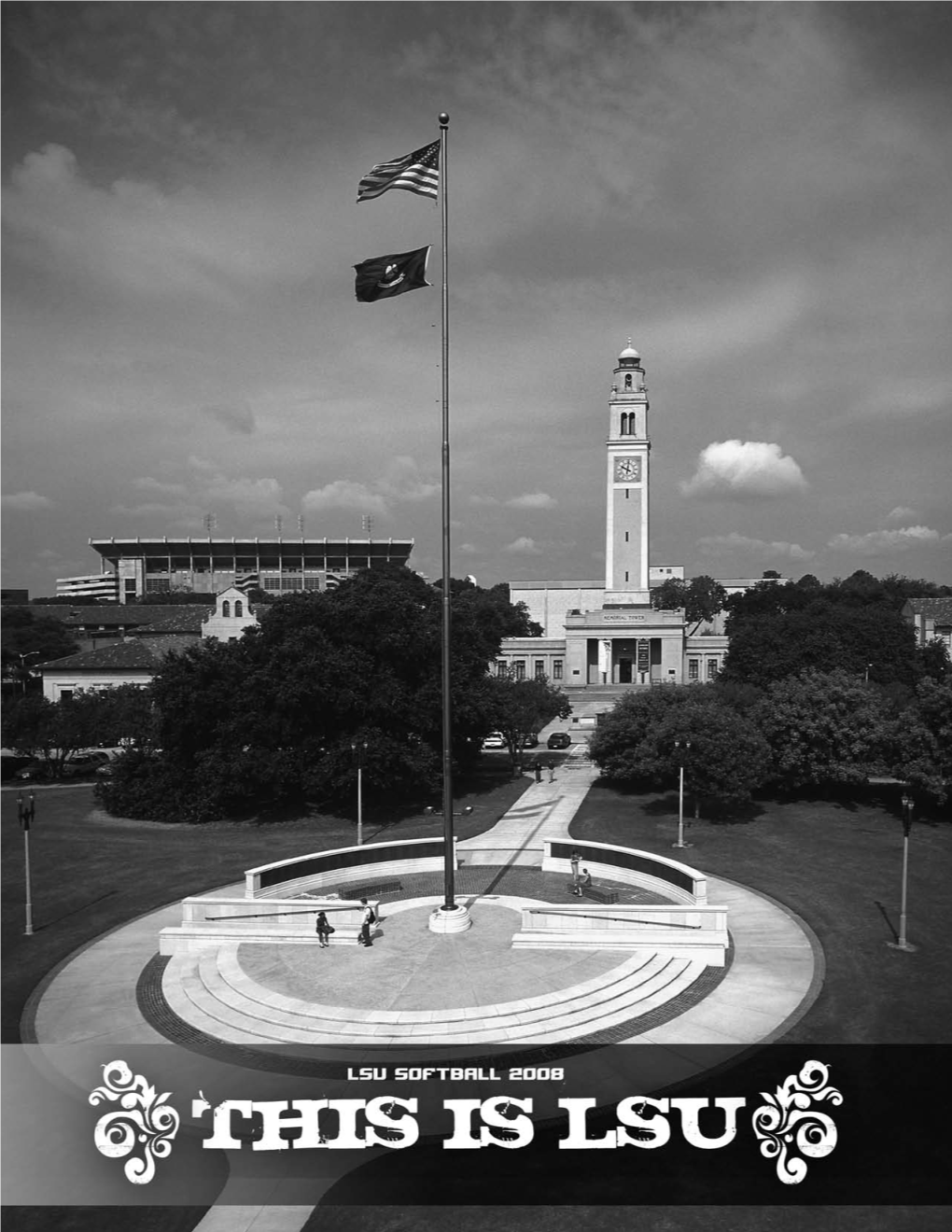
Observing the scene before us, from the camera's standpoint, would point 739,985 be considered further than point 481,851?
No

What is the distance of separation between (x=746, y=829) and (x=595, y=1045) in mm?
19634

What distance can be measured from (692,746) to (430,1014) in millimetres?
19152

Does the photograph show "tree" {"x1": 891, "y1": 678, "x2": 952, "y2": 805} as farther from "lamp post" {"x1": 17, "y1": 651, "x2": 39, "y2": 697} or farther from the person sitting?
"lamp post" {"x1": 17, "y1": 651, "x2": 39, "y2": 697}

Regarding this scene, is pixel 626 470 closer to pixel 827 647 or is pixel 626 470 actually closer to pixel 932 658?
pixel 827 647

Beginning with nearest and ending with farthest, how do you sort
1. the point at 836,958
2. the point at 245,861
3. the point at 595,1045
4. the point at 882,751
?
the point at 595,1045 < the point at 836,958 < the point at 245,861 < the point at 882,751

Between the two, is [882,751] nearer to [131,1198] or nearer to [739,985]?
[739,985]

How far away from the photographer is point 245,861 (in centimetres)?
3034

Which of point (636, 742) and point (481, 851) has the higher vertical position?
point (636, 742)

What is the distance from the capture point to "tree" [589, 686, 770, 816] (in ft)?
109

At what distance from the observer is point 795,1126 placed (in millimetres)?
13109

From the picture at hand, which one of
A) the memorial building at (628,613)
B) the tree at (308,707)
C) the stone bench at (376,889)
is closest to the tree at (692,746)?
the tree at (308,707)

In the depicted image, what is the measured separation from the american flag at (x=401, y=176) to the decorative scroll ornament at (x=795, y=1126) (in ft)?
66.5

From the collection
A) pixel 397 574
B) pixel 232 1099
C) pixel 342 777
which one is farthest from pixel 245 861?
pixel 397 574

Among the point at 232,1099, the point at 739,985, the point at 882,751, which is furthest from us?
the point at 882,751
